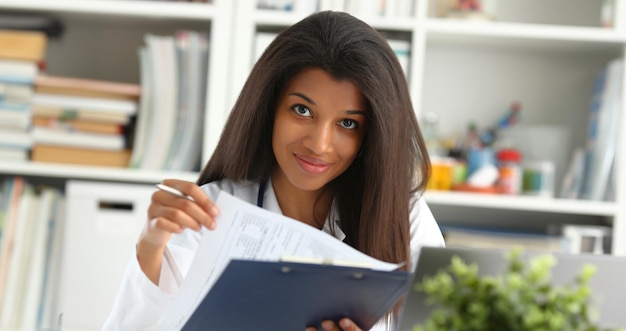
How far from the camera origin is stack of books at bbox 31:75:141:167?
2.32m

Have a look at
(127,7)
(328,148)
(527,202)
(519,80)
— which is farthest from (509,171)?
(127,7)

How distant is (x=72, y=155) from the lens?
2334 mm

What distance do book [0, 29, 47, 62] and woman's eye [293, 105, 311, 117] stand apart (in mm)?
1106

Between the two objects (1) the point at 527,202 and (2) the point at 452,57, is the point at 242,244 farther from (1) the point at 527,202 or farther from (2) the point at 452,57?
(2) the point at 452,57

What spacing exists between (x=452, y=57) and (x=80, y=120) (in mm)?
1155

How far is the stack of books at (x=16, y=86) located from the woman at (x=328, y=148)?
0.87 m

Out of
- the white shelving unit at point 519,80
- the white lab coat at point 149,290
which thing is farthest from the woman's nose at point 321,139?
the white shelving unit at point 519,80

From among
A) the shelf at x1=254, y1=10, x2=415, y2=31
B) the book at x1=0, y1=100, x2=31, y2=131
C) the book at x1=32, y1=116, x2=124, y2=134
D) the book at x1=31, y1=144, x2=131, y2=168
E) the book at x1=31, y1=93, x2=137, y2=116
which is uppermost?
the shelf at x1=254, y1=10, x2=415, y2=31

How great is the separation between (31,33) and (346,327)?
5.07 feet

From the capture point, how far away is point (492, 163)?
A: 7.91ft

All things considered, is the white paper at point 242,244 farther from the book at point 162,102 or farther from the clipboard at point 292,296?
the book at point 162,102

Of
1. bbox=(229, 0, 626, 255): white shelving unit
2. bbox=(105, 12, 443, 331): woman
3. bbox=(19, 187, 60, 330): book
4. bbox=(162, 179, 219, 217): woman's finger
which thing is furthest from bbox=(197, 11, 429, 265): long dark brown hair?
bbox=(229, 0, 626, 255): white shelving unit

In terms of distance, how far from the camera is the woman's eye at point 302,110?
1518mm

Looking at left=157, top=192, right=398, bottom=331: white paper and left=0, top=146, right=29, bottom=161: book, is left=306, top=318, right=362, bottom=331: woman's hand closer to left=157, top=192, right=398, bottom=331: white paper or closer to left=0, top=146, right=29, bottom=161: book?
left=157, top=192, right=398, bottom=331: white paper
